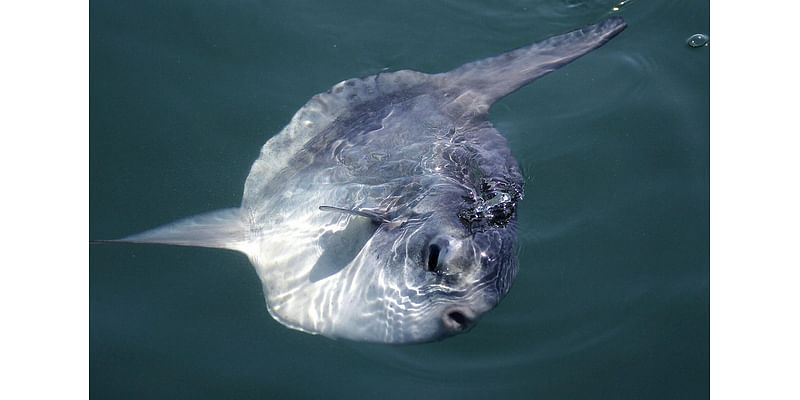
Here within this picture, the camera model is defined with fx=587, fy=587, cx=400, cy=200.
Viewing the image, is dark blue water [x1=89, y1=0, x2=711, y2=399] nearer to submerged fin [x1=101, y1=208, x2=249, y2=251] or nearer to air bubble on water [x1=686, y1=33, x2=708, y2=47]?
air bubble on water [x1=686, y1=33, x2=708, y2=47]

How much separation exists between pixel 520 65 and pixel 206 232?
2.74m

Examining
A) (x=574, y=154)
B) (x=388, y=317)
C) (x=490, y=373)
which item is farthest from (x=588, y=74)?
(x=388, y=317)

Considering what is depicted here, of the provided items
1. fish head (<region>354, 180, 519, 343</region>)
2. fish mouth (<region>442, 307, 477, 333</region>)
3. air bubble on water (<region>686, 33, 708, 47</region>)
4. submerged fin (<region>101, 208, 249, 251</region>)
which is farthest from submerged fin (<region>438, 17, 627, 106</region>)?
fish mouth (<region>442, 307, 477, 333</region>)

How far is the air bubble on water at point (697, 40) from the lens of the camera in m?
6.24

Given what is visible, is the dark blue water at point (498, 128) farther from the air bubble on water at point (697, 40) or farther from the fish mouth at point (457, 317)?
the fish mouth at point (457, 317)

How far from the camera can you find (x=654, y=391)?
392cm

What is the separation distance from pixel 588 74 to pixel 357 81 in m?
2.54

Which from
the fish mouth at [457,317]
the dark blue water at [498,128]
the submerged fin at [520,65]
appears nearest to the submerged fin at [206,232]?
the dark blue water at [498,128]

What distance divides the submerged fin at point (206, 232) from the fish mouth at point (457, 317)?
168cm

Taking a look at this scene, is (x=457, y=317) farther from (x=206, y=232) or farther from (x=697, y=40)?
(x=697, y=40)

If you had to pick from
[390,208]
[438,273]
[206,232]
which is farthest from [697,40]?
[206,232]

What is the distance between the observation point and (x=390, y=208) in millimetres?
3604

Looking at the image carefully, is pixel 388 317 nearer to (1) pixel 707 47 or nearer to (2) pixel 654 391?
(2) pixel 654 391

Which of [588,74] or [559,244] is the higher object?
[588,74]
